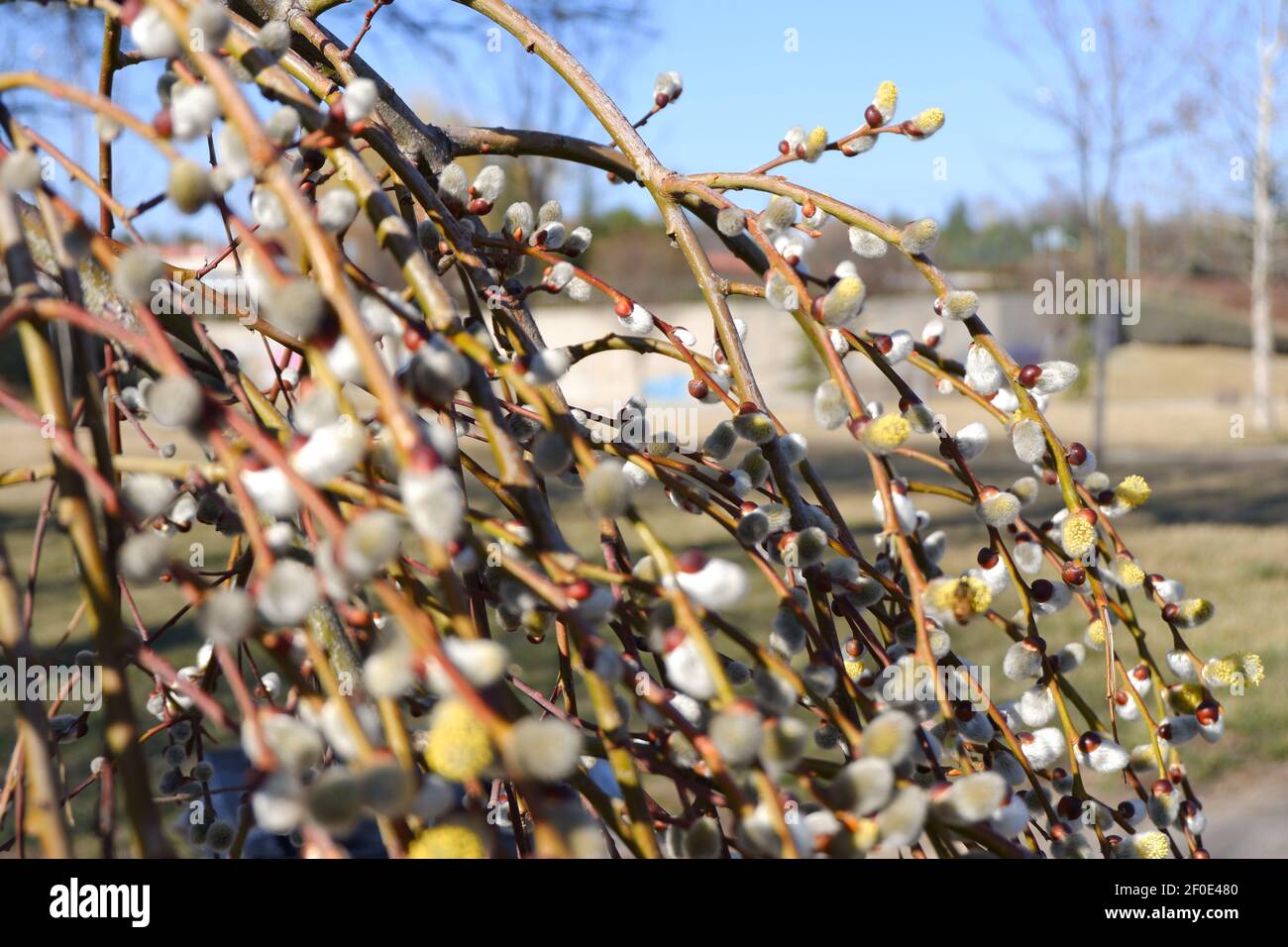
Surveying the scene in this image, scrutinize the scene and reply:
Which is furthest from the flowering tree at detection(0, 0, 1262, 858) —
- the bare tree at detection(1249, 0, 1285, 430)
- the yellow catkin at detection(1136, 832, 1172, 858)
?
the bare tree at detection(1249, 0, 1285, 430)

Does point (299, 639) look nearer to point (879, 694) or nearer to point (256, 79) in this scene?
point (256, 79)

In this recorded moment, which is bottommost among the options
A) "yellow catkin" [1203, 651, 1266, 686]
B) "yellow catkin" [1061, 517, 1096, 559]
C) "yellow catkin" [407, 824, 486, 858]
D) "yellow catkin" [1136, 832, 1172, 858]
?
"yellow catkin" [1136, 832, 1172, 858]

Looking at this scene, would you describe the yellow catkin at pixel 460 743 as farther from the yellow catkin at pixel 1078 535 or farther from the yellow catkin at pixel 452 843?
the yellow catkin at pixel 1078 535

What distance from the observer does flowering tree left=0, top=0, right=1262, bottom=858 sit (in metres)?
0.43

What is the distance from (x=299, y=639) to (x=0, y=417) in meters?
16.7

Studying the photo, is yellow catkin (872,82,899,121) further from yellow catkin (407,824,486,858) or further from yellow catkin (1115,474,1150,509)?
yellow catkin (407,824,486,858)

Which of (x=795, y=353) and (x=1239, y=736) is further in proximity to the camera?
(x=795, y=353)

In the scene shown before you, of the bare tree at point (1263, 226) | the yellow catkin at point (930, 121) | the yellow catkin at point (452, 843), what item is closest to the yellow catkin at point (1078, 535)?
the yellow catkin at point (930, 121)

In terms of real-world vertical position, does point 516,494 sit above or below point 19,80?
below

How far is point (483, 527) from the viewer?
52 centimetres

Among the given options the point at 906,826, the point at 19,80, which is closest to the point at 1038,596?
the point at 906,826

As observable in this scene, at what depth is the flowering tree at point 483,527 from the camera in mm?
432
